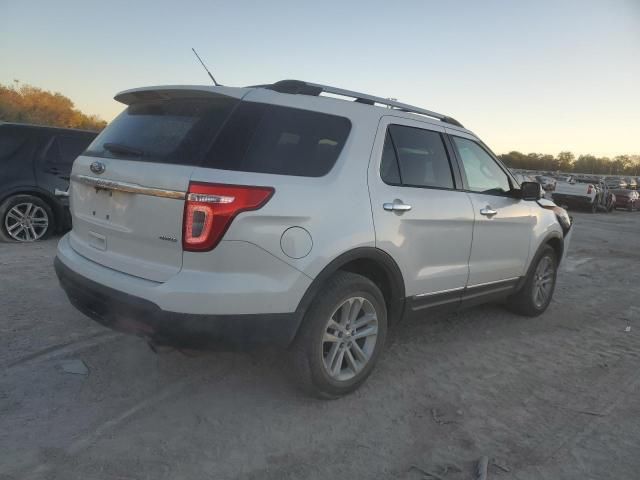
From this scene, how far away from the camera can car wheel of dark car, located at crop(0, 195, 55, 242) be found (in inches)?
279

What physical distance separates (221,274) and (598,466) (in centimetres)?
225

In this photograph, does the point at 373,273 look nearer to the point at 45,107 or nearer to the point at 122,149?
the point at 122,149

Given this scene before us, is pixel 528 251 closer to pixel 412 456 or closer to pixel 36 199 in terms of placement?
pixel 412 456

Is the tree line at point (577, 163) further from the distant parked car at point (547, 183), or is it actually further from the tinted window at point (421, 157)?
the tinted window at point (421, 157)

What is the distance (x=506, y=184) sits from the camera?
15.8ft

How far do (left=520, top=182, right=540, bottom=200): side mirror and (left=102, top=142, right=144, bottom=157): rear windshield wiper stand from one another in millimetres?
3336

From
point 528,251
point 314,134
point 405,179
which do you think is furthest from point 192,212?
point 528,251

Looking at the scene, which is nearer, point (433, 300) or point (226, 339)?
point (226, 339)

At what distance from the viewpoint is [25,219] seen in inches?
285

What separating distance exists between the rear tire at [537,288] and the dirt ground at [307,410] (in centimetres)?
54

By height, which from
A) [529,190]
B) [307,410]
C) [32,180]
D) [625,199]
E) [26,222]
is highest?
[529,190]

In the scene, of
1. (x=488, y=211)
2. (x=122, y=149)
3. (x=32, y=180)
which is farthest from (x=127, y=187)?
(x=32, y=180)

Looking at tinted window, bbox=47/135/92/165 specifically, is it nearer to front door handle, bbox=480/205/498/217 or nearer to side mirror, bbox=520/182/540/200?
front door handle, bbox=480/205/498/217

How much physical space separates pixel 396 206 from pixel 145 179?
1562 mm
